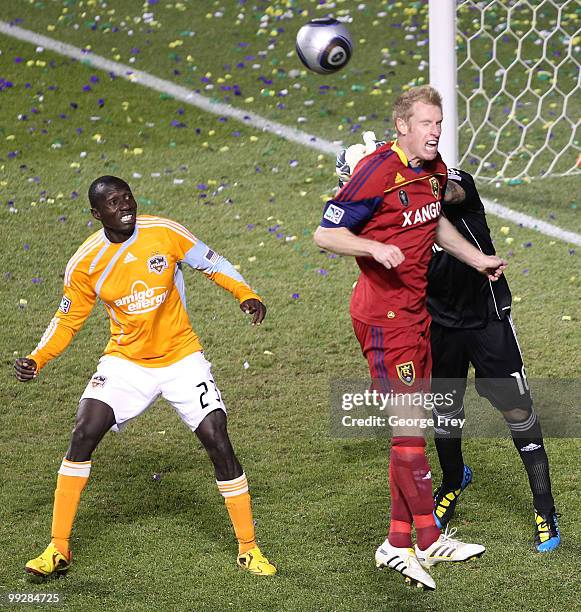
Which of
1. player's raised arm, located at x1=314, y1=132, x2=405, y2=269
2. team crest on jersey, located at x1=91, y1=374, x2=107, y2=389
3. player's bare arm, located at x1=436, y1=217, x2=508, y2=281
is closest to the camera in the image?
player's raised arm, located at x1=314, y1=132, x2=405, y2=269

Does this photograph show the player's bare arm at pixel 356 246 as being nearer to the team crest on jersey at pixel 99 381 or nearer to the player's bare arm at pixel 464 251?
the player's bare arm at pixel 464 251

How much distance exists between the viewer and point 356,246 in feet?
17.0

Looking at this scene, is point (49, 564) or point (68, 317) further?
point (68, 317)

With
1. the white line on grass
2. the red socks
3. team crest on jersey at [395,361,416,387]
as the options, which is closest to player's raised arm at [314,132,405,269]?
team crest on jersey at [395,361,416,387]

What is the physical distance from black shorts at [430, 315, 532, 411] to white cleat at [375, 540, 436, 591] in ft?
2.68

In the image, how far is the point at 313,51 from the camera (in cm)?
929

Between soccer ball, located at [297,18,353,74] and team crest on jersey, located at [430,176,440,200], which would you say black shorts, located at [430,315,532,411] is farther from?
soccer ball, located at [297,18,353,74]

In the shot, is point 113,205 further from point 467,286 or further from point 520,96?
point 520,96

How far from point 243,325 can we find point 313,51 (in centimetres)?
212

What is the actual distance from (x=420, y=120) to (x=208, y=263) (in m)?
1.34

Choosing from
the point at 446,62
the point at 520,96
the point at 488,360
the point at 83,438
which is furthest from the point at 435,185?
the point at 520,96

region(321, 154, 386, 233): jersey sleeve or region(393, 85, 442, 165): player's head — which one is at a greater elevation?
region(393, 85, 442, 165): player's head

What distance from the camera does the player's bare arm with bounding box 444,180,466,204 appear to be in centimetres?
574

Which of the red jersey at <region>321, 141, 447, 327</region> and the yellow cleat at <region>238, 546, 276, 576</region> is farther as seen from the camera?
the yellow cleat at <region>238, 546, 276, 576</region>
